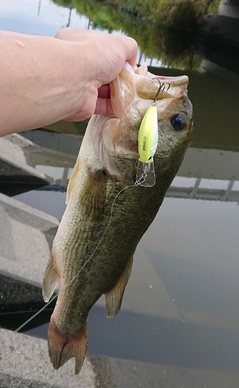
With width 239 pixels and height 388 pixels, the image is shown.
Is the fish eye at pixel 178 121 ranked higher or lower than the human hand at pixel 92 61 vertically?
lower

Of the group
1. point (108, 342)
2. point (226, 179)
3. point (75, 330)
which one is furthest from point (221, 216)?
point (75, 330)

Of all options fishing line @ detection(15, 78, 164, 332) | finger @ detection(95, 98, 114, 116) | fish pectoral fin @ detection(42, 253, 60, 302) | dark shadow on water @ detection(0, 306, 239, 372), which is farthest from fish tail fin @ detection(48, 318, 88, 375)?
dark shadow on water @ detection(0, 306, 239, 372)

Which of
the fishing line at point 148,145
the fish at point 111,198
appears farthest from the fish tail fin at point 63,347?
the fishing line at point 148,145

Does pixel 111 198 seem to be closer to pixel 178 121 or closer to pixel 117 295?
pixel 178 121

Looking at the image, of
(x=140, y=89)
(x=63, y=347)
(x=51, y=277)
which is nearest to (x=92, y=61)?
(x=140, y=89)

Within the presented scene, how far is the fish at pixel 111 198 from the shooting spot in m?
1.72

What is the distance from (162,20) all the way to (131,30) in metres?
2.75

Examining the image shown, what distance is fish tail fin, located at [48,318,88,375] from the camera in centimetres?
219

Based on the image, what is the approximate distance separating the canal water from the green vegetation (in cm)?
1290

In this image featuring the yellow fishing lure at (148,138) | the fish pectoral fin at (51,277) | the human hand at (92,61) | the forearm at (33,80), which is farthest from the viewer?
the fish pectoral fin at (51,277)

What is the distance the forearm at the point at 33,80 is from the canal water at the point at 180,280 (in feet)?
7.83

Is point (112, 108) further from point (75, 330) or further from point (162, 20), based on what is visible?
point (162, 20)

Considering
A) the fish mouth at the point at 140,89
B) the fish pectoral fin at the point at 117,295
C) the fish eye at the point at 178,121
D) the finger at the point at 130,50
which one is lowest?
the fish pectoral fin at the point at 117,295

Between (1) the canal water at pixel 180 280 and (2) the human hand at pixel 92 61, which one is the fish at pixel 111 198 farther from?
(1) the canal water at pixel 180 280
